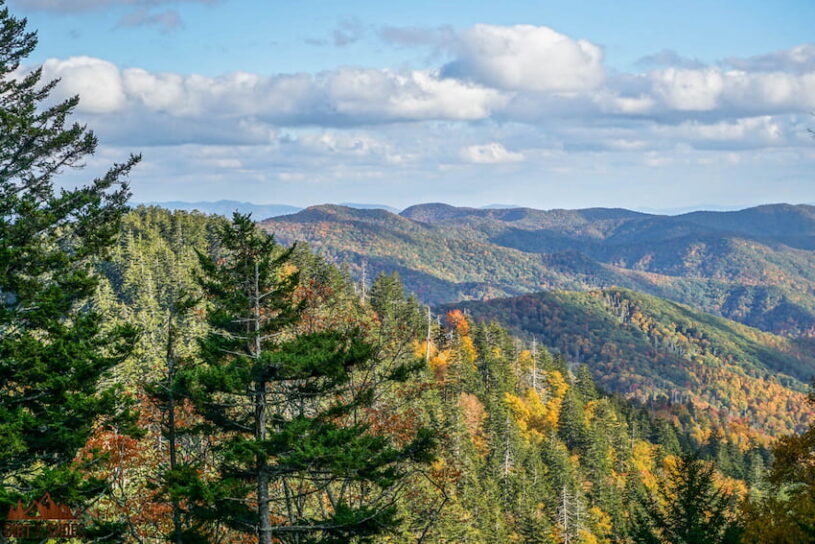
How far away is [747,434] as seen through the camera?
191m

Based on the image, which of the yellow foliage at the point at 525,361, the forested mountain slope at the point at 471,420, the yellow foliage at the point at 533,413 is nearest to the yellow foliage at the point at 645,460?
the forested mountain slope at the point at 471,420

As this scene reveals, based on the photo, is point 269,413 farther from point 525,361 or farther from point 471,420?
point 525,361

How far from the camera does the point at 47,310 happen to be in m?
14.9

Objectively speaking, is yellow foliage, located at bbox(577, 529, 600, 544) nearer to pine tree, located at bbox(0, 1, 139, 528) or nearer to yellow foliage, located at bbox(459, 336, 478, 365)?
yellow foliage, located at bbox(459, 336, 478, 365)

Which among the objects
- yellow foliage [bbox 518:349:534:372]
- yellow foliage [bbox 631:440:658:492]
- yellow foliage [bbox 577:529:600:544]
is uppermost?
yellow foliage [bbox 518:349:534:372]

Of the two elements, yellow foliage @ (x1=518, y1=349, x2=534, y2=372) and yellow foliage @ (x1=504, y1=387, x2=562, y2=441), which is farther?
yellow foliage @ (x1=518, y1=349, x2=534, y2=372)

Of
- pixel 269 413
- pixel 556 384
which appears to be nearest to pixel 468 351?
pixel 556 384

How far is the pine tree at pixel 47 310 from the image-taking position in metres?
13.8

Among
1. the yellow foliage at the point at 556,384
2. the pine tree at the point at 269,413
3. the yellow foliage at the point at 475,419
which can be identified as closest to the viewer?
the pine tree at the point at 269,413

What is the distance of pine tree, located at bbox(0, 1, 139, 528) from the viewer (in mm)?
13781

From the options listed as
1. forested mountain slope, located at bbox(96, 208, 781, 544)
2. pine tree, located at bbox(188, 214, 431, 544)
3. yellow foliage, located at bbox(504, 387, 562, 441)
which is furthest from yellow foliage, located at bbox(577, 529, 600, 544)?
pine tree, located at bbox(188, 214, 431, 544)

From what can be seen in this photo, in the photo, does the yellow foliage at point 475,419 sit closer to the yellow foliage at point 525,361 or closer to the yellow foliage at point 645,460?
the yellow foliage at point 645,460

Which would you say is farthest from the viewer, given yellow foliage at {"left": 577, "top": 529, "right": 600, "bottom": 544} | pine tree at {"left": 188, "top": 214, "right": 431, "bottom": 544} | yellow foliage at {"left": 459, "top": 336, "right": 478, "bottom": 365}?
yellow foliage at {"left": 459, "top": 336, "right": 478, "bottom": 365}

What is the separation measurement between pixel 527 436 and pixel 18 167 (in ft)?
A: 224
